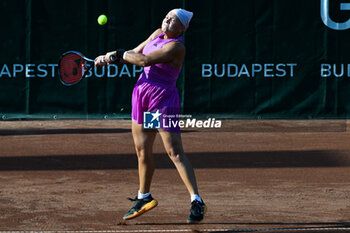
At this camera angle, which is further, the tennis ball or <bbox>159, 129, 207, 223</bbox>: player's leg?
the tennis ball

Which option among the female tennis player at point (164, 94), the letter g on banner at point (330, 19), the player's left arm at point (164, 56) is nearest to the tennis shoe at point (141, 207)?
the female tennis player at point (164, 94)

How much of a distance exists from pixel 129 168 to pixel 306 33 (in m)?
5.90

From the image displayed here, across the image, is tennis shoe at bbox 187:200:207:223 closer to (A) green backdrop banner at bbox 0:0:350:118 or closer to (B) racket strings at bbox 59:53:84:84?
(B) racket strings at bbox 59:53:84:84

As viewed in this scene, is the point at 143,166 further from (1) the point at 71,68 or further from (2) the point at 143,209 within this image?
(1) the point at 71,68

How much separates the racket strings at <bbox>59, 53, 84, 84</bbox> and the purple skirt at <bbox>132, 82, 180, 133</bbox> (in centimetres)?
105

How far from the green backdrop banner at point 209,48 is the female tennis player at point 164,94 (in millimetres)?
7372

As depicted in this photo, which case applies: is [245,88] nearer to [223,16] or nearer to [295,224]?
[223,16]

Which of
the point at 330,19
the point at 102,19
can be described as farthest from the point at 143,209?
the point at 330,19

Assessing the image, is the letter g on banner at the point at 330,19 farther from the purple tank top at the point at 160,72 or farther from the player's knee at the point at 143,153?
the player's knee at the point at 143,153

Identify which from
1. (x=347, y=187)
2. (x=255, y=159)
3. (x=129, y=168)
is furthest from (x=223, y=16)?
(x=347, y=187)

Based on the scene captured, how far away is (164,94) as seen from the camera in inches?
190

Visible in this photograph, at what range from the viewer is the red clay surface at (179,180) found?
497cm

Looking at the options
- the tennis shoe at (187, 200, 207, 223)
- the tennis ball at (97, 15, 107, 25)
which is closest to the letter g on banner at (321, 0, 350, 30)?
the tennis ball at (97, 15, 107, 25)

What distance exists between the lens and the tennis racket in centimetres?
576
